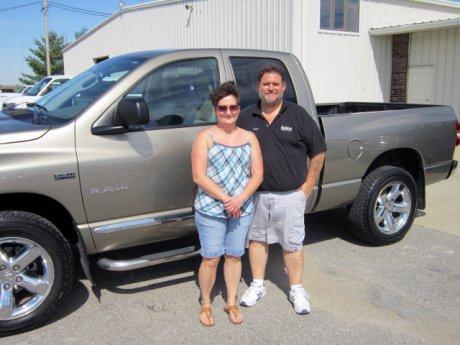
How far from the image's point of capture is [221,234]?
10.5 ft

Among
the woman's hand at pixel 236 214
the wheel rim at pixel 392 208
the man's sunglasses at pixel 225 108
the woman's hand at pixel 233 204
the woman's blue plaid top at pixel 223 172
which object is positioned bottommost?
the wheel rim at pixel 392 208

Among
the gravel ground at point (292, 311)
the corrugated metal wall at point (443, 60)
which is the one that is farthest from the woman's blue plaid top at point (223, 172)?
the corrugated metal wall at point (443, 60)

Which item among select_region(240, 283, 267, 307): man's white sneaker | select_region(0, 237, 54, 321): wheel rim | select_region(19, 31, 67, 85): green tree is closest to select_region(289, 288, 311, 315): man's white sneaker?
select_region(240, 283, 267, 307): man's white sneaker

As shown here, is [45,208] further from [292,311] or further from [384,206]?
[384,206]

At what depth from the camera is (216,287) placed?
155 inches

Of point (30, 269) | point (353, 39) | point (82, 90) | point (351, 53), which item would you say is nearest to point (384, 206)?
point (82, 90)

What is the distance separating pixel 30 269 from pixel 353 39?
13.8 meters

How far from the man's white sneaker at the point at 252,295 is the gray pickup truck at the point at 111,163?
510mm

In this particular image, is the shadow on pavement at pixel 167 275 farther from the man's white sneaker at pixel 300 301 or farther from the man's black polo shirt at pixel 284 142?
the man's black polo shirt at pixel 284 142

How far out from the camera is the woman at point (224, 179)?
120 inches

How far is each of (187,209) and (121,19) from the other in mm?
21895

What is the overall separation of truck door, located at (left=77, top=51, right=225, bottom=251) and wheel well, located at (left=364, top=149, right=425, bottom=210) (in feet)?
6.71

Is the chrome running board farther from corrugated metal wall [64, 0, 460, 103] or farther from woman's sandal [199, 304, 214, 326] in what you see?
corrugated metal wall [64, 0, 460, 103]

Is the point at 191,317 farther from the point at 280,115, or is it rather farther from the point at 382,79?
the point at 382,79
